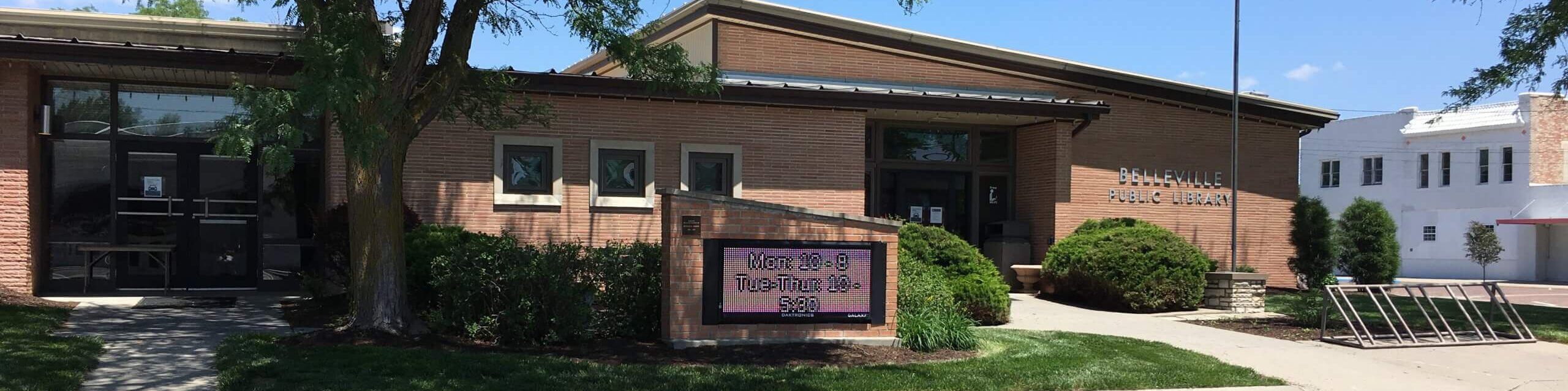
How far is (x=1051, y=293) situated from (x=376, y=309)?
11676mm

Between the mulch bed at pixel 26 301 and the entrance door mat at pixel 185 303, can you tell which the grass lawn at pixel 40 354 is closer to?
the mulch bed at pixel 26 301

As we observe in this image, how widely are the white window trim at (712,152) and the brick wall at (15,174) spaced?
8.26 meters

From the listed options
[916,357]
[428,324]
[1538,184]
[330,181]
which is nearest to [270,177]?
[330,181]

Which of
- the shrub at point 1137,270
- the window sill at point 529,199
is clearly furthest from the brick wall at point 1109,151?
the window sill at point 529,199

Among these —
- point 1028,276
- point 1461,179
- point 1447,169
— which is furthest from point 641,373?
point 1447,169

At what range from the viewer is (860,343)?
10766 mm

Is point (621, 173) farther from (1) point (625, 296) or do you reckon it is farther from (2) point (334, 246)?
(1) point (625, 296)

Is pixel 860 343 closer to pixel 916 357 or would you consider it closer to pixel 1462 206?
pixel 916 357

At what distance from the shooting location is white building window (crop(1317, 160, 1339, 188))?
44.9 metres

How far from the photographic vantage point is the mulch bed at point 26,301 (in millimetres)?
11977

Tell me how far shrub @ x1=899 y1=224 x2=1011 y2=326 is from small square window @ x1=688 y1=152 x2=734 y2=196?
10.1 feet

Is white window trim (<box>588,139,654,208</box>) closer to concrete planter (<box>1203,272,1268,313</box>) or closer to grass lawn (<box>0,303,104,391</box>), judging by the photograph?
grass lawn (<box>0,303,104,391</box>)

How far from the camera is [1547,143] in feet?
124

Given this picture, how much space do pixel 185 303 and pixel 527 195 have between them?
449cm
